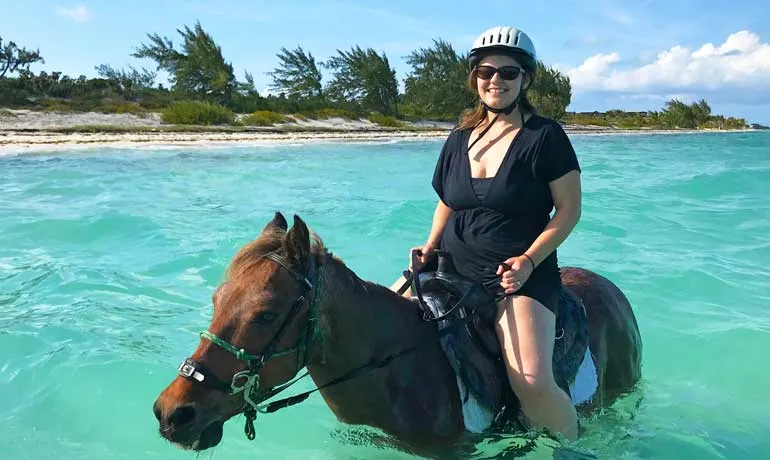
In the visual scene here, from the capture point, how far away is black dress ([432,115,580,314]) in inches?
125

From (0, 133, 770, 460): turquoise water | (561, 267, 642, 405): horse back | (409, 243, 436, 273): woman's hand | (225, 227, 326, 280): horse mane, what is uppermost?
(225, 227, 326, 280): horse mane

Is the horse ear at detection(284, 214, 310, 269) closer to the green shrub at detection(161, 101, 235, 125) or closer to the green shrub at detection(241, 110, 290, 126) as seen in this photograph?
the green shrub at detection(161, 101, 235, 125)

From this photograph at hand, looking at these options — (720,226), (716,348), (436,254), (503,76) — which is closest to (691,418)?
(716,348)

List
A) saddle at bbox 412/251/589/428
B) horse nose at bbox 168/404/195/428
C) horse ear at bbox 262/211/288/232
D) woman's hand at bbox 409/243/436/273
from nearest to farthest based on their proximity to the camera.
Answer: horse nose at bbox 168/404/195/428 < horse ear at bbox 262/211/288/232 < saddle at bbox 412/251/589/428 < woman's hand at bbox 409/243/436/273

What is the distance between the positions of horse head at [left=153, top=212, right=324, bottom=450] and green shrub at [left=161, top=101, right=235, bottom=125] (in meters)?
37.1

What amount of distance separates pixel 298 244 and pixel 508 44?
4.99 feet

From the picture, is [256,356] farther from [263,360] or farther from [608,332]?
[608,332]

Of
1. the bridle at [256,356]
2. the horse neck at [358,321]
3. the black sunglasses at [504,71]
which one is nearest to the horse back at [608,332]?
the horse neck at [358,321]

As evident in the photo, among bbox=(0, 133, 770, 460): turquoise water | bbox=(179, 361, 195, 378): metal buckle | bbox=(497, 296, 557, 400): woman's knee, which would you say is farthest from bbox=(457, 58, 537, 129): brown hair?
bbox=(179, 361, 195, 378): metal buckle

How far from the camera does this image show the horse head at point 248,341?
2.47 m

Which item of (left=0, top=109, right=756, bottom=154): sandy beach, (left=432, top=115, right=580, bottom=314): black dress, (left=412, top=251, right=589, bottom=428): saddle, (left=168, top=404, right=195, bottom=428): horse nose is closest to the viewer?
(left=168, top=404, right=195, bottom=428): horse nose

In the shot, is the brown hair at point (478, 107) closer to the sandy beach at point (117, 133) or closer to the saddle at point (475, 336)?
the saddle at point (475, 336)

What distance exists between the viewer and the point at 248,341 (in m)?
2.56

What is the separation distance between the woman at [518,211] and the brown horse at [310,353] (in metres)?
0.40
